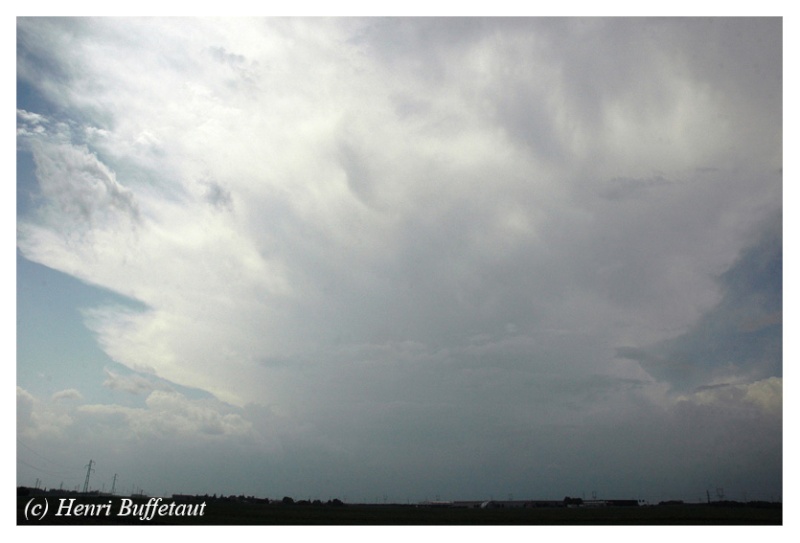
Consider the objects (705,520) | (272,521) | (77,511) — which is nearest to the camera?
(77,511)

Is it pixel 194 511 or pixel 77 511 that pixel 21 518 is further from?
pixel 194 511

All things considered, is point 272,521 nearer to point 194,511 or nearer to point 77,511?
point 194,511

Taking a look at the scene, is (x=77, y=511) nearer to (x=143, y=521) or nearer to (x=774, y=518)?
(x=143, y=521)

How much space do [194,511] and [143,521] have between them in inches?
361

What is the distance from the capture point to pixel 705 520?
311 feet

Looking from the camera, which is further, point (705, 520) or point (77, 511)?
point (705, 520)

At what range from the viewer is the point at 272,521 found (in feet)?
282

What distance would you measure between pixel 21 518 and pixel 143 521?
50.3ft

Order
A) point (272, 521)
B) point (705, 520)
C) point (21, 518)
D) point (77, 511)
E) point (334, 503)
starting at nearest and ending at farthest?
point (21, 518)
point (77, 511)
point (272, 521)
point (705, 520)
point (334, 503)

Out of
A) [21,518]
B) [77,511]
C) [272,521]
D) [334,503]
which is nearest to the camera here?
[21,518]

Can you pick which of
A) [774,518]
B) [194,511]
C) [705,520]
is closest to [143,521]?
[194,511]

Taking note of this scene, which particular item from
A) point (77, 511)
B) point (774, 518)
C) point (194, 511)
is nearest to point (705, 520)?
point (774, 518)

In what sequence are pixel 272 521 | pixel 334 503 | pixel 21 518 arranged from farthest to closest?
pixel 334 503
pixel 272 521
pixel 21 518

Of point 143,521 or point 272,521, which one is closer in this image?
point 143,521
